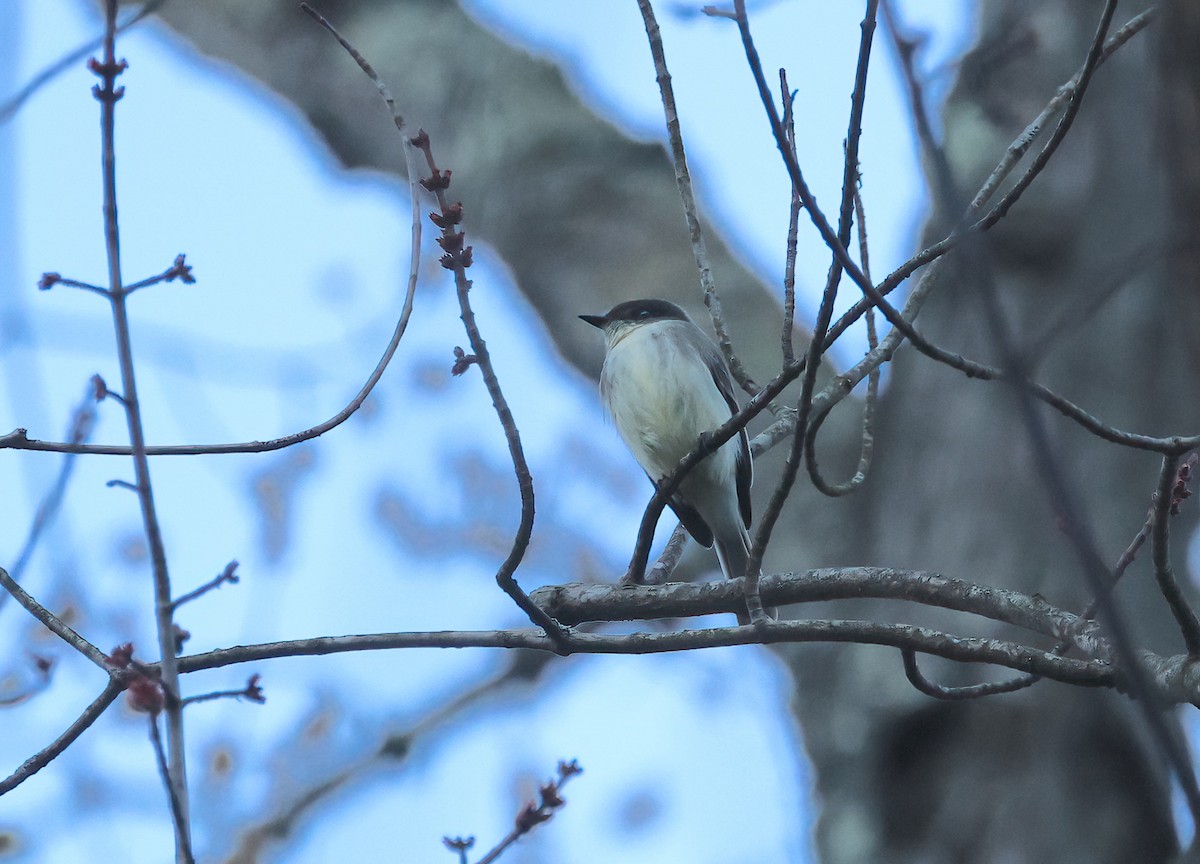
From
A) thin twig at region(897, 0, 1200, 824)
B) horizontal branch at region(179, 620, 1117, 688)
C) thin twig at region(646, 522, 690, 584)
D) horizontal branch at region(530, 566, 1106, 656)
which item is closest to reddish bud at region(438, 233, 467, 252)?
horizontal branch at region(179, 620, 1117, 688)

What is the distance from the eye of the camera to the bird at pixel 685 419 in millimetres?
3881

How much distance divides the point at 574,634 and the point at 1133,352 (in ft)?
10.7

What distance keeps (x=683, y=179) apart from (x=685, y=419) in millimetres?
1397

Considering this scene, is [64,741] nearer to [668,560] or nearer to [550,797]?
[550,797]

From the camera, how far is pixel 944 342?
16.0 ft

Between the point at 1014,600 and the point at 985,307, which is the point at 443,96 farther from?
the point at 985,307

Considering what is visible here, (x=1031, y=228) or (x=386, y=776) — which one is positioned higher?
(x=1031, y=228)

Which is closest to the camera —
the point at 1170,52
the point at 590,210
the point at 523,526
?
the point at 1170,52

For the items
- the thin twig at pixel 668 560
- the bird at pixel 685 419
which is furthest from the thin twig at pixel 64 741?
the bird at pixel 685 419

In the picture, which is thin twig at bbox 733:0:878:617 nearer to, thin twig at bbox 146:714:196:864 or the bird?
thin twig at bbox 146:714:196:864

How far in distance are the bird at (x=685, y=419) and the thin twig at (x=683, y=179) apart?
953 millimetres

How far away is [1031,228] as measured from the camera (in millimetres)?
4828

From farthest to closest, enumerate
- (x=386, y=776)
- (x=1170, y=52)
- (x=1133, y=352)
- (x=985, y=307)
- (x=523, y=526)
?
(x=386, y=776)
(x=1133, y=352)
(x=523, y=526)
(x=1170, y=52)
(x=985, y=307)

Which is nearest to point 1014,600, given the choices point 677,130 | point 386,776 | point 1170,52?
point 1170,52
